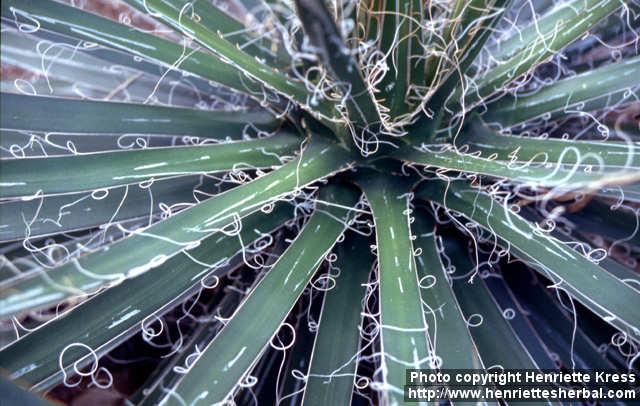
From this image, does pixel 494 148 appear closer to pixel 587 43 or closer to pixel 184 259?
pixel 587 43

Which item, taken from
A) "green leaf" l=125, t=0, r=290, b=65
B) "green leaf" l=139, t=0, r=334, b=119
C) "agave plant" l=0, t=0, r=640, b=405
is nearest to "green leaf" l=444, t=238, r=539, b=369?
"agave plant" l=0, t=0, r=640, b=405

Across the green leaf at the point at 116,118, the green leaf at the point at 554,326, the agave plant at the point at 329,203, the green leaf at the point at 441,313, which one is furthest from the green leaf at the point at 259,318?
the green leaf at the point at 554,326

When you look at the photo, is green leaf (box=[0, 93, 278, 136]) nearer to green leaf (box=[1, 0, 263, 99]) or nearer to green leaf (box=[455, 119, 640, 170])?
green leaf (box=[1, 0, 263, 99])

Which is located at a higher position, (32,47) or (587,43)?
(587,43)

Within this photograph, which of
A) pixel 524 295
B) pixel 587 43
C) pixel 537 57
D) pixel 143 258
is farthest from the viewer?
pixel 587 43

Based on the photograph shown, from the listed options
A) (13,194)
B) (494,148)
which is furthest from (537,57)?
(13,194)

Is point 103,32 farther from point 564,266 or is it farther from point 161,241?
point 564,266

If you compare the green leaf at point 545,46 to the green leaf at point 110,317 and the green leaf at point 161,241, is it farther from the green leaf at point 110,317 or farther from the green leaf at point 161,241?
the green leaf at point 110,317
